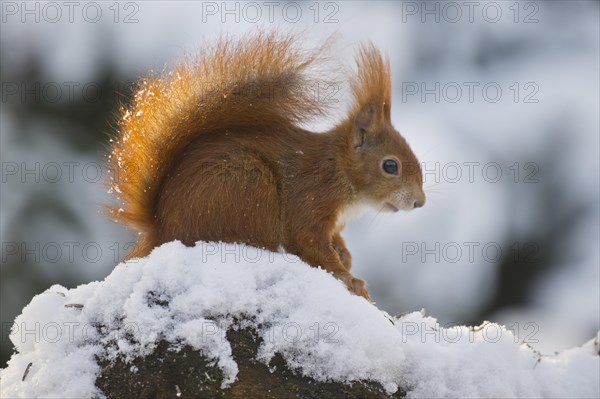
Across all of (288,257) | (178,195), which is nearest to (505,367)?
(288,257)

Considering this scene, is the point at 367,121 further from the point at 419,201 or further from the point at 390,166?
the point at 419,201

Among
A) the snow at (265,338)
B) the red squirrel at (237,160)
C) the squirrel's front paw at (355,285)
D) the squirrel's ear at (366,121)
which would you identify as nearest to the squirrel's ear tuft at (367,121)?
the squirrel's ear at (366,121)

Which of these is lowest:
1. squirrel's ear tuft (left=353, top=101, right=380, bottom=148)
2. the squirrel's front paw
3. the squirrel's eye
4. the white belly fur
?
the squirrel's front paw

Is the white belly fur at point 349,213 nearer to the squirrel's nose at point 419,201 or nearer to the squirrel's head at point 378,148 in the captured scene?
the squirrel's head at point 378,148

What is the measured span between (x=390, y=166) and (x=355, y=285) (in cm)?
47

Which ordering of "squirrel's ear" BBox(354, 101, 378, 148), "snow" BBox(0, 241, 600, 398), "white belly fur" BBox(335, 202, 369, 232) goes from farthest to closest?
"squirrel's ear" BBox(354, 101, 378, 148)
"white belly fur" BBox(335, 202, 369, 232)
"snow" BBox(0, 241, 600, 398)

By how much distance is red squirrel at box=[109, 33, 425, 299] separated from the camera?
185cm

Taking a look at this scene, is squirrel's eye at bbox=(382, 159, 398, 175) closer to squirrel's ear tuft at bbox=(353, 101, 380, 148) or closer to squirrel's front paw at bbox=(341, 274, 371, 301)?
squirrel's ear tuft at bbox=(353, 101, 380, 148)

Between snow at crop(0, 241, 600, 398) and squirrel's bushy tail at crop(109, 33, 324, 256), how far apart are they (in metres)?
0.38

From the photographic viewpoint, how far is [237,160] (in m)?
1.89

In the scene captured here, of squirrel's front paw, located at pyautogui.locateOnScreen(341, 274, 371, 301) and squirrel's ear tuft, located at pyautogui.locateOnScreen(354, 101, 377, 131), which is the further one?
squirrel's ear tuft, located at pyautogui.locateOnScreen(354, 101, 377, 131)

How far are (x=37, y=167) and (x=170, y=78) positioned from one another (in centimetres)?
231

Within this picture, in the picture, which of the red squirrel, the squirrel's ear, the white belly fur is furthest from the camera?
the squirrel's ear

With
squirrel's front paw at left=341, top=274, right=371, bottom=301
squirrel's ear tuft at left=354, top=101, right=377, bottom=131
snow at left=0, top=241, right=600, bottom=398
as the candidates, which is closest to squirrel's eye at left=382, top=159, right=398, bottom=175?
squirrel's ear tuft at left=354, top=101, right=377, bottom=131
